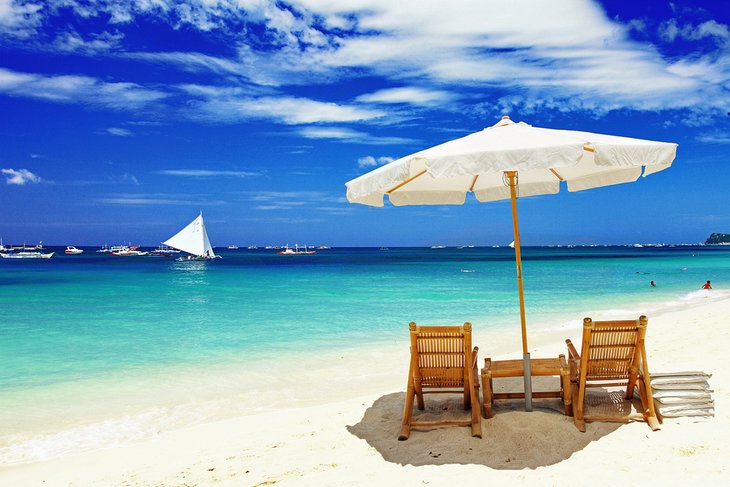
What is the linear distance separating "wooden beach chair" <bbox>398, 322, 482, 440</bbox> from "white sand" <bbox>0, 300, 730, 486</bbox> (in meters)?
0.10

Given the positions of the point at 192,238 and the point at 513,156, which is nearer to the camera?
the point at 513,156

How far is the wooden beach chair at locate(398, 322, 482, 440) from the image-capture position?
4113 mm

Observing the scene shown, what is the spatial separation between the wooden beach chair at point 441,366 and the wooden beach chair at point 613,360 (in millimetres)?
852

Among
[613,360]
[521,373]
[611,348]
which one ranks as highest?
[611,348]

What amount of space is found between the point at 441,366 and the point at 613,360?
1383 millimetres

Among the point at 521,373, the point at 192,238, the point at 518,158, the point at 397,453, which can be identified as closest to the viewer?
the point at 518,158

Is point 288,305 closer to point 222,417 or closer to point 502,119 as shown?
point 222,417

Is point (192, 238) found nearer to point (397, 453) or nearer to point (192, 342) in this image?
point (192, 342)

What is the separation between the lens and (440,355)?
4.23m

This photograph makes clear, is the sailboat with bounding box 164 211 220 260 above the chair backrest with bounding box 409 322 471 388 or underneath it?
above

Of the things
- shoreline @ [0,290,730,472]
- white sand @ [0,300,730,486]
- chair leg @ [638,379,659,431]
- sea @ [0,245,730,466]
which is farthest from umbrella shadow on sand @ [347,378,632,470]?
sea @ [0,245,730,466]

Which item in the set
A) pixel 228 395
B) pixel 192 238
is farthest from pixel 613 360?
pixel 192 238

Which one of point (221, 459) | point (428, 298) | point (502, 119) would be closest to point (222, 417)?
point (221, 459)

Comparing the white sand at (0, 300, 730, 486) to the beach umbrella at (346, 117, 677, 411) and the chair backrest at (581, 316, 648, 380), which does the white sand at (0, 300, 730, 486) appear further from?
the beach umbrella at (346, 117, 677, 411)
